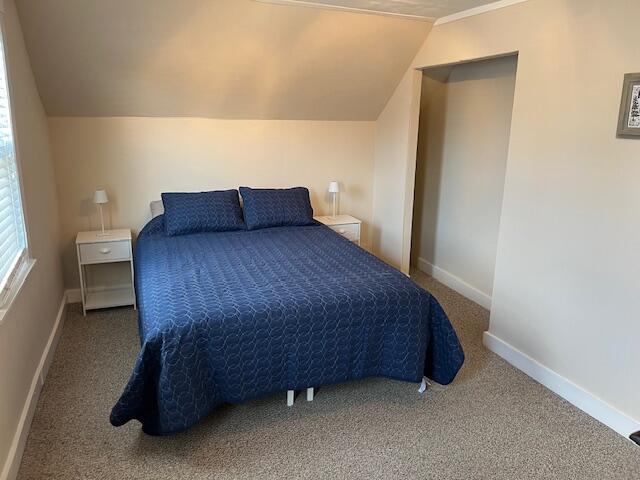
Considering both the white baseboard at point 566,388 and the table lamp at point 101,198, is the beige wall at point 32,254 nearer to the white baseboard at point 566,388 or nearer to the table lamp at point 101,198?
the table lamp at point 101,198

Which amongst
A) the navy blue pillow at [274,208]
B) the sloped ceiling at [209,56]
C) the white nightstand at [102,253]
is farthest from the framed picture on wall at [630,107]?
the white nightstand at [102,253]

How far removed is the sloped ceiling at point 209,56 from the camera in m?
2.84

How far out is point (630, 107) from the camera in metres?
2.07

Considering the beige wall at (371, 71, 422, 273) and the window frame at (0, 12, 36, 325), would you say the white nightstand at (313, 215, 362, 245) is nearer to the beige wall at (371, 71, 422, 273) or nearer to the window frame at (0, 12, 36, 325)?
the beige wall at (371, 71, 422, 273)

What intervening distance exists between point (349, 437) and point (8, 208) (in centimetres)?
197

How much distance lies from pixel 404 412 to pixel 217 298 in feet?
3.67

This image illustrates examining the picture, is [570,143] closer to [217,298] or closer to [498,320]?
[498,320]

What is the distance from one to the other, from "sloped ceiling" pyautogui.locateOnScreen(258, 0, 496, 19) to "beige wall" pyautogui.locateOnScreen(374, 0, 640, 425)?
0.18 m

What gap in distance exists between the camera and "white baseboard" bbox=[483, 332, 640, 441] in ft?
7.31

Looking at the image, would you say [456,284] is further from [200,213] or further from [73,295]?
[73,295]

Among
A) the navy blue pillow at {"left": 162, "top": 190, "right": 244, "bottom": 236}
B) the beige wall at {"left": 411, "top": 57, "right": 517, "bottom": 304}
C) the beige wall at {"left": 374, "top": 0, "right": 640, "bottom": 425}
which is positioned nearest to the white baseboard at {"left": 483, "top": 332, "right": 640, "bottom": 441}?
the beige wall at {"left": 374, "top": 0, "right": 640, "bottom": 425}

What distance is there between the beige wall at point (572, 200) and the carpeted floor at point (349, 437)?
0.30 m

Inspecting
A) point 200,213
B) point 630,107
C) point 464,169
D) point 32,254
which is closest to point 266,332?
point 32,254

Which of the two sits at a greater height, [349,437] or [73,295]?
[73,295]
